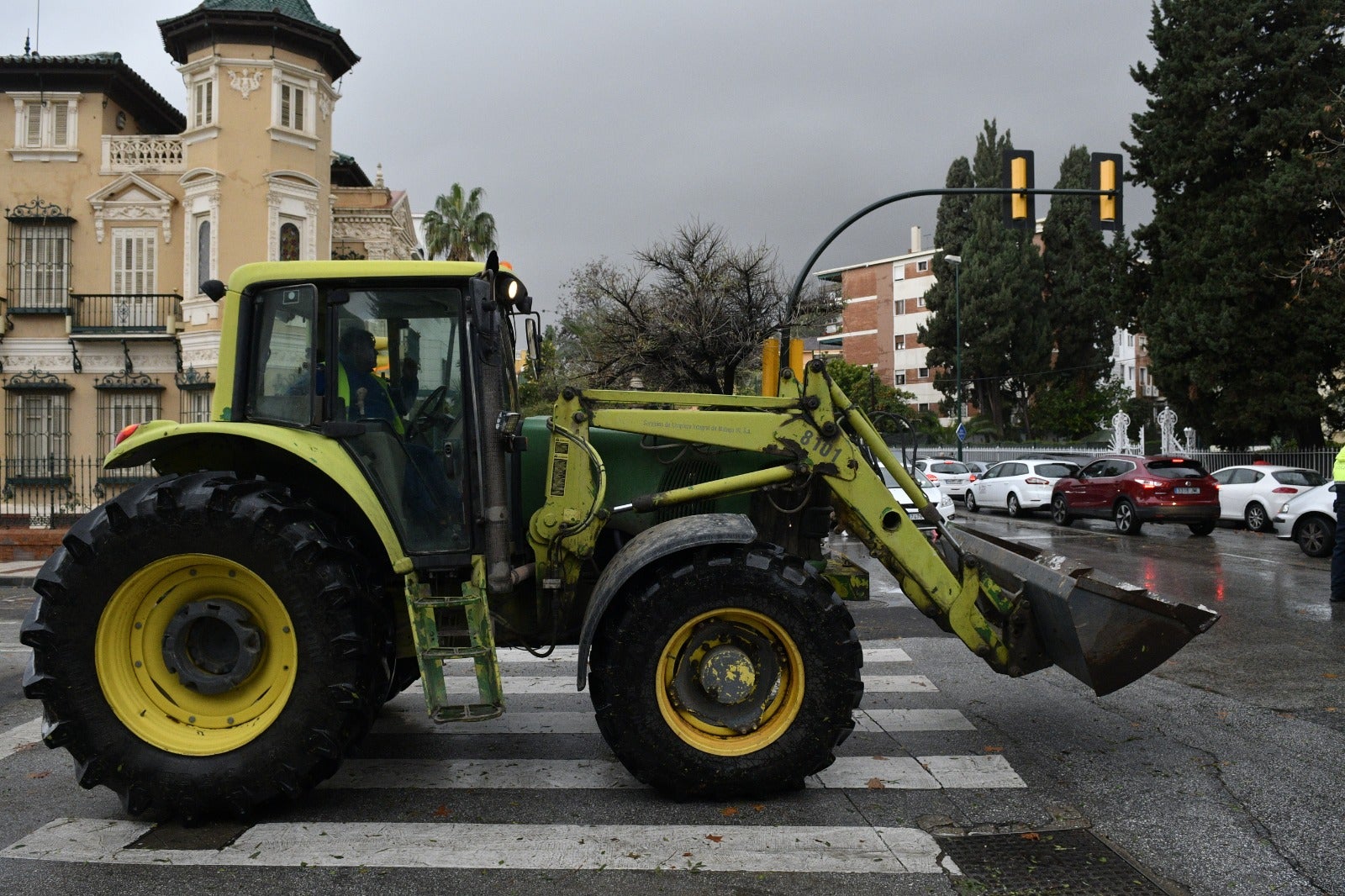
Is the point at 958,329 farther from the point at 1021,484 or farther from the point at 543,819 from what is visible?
the point at 543,819

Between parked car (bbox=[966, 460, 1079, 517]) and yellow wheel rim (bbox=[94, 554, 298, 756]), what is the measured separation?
2339 cm

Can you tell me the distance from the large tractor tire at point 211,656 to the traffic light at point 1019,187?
15.0m

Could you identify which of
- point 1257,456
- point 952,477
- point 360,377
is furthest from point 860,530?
point 1257,456

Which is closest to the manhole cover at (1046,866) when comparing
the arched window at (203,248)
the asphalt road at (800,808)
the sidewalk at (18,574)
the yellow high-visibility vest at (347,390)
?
the asphalt road at (800,808)

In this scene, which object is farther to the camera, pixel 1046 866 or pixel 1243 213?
pixel 1243 213

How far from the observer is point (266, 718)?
4.68 meters

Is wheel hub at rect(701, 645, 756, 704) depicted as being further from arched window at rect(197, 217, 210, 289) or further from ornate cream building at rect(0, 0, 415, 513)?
arched window at rect(197, 217, 210, 289)

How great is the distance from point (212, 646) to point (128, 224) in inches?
995

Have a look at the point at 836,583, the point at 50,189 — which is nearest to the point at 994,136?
the point at 50,189

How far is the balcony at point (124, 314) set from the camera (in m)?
26.2

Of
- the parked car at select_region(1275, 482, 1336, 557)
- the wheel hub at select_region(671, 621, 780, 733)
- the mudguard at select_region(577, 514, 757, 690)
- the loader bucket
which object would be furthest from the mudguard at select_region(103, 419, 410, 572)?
the parked car at select_region(1275, 482, 1336, 557)

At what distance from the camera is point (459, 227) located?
45.1m

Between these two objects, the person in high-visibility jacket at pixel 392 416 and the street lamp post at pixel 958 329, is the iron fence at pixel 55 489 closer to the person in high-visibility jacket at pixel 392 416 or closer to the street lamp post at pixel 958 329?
the person in high-visibility jacket at pixel 392 416

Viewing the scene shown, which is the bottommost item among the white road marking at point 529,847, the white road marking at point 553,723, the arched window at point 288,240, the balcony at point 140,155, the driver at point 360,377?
→ the white road marking at point 553,723
